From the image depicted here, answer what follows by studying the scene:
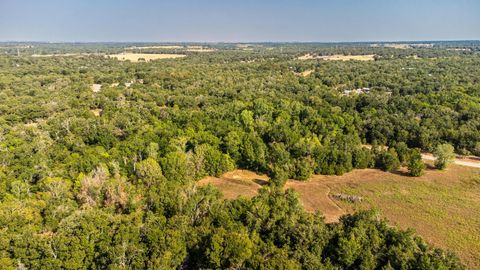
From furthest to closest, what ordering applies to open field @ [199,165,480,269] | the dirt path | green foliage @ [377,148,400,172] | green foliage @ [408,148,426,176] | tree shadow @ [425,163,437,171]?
the dirt path → tree shadow @ [425,163,437,171] → green foliage @ [377,148,400,172] → green foliage @ [408,148,426,176] → open field @ [199,165,480,269]

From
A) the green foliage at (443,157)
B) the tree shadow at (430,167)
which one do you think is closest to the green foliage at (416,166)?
the tree shadow at (430,167)

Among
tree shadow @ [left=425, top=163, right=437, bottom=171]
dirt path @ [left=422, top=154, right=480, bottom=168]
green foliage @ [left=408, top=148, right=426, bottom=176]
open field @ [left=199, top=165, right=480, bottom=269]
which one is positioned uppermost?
green foliage @ [left=408, top=148, right=426, bottom=176]

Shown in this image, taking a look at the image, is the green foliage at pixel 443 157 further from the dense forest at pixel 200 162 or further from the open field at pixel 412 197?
the dense forest at pixel 200 162

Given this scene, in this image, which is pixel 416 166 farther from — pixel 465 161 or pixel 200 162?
pixel 200 162

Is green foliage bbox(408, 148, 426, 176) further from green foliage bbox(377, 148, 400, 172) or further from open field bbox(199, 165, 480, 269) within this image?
green foliage bbox(377, 148, 400, 172)

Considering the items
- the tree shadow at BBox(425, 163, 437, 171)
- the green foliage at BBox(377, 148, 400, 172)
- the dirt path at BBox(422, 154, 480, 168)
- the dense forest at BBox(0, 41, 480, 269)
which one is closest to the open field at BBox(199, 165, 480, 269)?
the tree shadow at BBox(425, 163, 437, 171)
